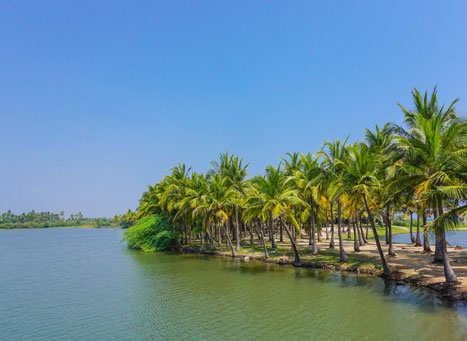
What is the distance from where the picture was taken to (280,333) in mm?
14500

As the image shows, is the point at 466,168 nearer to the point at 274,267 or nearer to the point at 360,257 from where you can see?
the point at 360,257

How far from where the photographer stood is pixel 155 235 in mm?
53156

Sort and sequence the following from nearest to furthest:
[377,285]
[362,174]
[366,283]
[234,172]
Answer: [377,285]
[366,283]
[362,174]
[234,172]

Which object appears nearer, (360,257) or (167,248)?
(360,257)

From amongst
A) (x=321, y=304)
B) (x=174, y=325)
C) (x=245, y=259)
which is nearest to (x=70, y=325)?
(x=174, y=325)

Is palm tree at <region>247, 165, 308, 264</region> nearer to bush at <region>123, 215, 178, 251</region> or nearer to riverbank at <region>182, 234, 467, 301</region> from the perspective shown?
riverbank at <region>182, 234, 467, 301</region>

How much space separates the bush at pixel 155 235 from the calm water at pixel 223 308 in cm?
2229

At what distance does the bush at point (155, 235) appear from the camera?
52.7 m

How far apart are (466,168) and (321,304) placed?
41.3 ft

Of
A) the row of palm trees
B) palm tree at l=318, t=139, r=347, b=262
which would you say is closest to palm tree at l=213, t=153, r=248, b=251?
the row of palm trees

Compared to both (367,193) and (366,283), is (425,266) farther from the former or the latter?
(367,193)

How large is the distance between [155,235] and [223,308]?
37290mm

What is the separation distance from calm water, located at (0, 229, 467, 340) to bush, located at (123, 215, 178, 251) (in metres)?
22.3

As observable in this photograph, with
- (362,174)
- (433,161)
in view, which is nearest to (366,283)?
(362,174)
